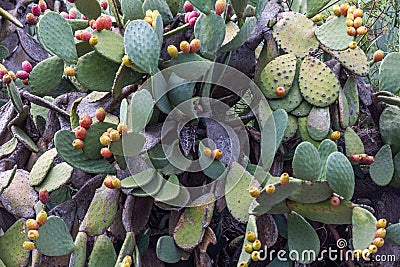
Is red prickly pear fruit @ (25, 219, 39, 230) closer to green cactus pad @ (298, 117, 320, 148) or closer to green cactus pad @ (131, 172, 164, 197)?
green cactus pad @ (131, 172, 164, 197)

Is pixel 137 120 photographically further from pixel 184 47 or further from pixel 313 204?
pixel 313 204

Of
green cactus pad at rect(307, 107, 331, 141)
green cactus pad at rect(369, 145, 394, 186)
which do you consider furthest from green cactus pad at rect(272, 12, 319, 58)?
green cactus pad at rect(369, 145, 394, 186)

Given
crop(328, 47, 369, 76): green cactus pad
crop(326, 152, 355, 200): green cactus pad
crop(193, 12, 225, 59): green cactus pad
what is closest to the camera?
crop(326, 152, 355, 200): green cactus pad

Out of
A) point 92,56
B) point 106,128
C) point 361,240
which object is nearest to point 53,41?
point 92,56

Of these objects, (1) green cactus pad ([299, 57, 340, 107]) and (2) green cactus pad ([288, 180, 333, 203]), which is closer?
(2) green cactus pad ([288, 180, 333, 203])

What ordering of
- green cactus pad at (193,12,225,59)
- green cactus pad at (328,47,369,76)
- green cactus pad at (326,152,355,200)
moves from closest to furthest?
green cactus pad at (326,152,355,200) < green cactus pad at (193,12,225,59) < green cactus pad at (328,47,369,76)

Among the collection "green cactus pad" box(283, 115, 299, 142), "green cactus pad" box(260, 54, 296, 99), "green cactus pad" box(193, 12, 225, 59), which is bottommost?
"green cactus pad" box(283, 115, 299, 142)

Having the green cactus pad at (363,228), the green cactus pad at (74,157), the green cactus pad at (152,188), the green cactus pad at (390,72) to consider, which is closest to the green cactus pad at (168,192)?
the green cactus pad at (152,188)
